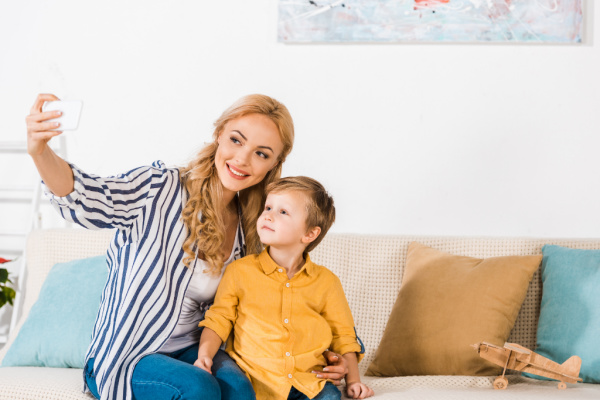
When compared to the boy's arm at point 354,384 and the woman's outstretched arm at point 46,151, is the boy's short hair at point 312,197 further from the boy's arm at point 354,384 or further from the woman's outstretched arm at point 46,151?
the woman's outstretched arm at point 46,151

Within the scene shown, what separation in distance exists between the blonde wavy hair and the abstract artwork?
0.98m

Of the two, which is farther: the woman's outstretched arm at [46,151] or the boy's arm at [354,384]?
the boy's arm at [354,384]

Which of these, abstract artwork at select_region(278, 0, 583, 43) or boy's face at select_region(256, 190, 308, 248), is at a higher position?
abstract artwork at select_region(278, 0, 583, 43)

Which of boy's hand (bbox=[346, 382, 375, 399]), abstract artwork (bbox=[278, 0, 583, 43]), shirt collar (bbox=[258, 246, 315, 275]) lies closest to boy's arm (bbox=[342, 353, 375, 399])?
boy's hand (bbox=[346, 382, 375, 399])

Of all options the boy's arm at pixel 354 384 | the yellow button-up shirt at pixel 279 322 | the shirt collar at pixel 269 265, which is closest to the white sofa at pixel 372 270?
the boy's arm at pixel 354 384

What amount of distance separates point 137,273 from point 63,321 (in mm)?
606

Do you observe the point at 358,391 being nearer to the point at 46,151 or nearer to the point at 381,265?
the point at 381,265

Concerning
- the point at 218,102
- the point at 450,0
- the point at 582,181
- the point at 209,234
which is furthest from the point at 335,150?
the point at 209,234

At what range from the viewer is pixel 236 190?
62.7 inches

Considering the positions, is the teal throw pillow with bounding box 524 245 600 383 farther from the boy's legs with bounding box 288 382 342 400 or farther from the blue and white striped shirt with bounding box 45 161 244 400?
the blue and white striped shirt with bounding box 45 161 244 400

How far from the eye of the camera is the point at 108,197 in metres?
1.33

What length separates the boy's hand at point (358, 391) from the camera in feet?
4.90

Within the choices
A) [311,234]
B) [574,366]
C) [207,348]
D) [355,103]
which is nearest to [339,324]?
[311,234]

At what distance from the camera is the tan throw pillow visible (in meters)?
1.74
